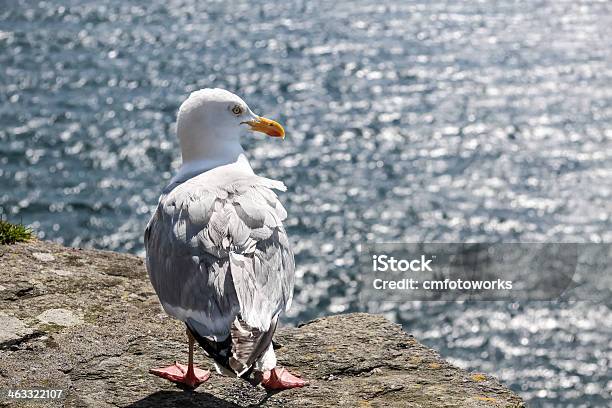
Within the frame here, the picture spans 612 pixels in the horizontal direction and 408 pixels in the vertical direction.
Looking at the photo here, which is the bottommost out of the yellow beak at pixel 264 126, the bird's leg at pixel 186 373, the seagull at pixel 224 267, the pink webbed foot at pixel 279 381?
the pink webbed foot at pixel 279 381

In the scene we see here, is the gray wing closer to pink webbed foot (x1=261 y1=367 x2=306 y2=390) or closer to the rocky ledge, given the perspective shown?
pink webbed foot (x1=261 y1=367 x2=306 y2=390)

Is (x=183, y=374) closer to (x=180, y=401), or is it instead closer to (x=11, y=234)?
(x=180, y=401)

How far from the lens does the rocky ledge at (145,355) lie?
816 centimetres

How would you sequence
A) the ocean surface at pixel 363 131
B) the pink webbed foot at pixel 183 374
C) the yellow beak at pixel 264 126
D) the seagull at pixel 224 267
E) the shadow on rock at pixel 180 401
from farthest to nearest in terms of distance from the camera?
1. the ocean surface at pixel 363 131
2. the yellow beak at pixel 264 126
3. the pink webbed foot at pixel 183 374
4. the shadow on rock at pixel 180 401
5. the seagull at pixel 224 267

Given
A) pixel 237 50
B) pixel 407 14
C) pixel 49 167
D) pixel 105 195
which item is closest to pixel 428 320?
pixel 105 195

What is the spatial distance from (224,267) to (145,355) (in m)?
1.76

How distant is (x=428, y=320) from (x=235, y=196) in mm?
29424

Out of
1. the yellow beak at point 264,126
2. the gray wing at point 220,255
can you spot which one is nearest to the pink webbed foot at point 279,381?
the gray wing at point 220,255

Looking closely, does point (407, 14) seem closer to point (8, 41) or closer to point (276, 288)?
point (8, 41)

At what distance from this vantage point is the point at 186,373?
831 cm

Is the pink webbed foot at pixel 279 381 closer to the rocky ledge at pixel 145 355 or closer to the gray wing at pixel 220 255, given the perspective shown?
the rocky ledge at pixel 145 355

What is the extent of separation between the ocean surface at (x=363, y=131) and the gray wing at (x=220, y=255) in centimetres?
2737

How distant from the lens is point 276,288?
7.91 meters

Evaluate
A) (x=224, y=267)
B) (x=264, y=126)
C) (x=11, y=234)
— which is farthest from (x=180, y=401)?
(x=11, y=234)
